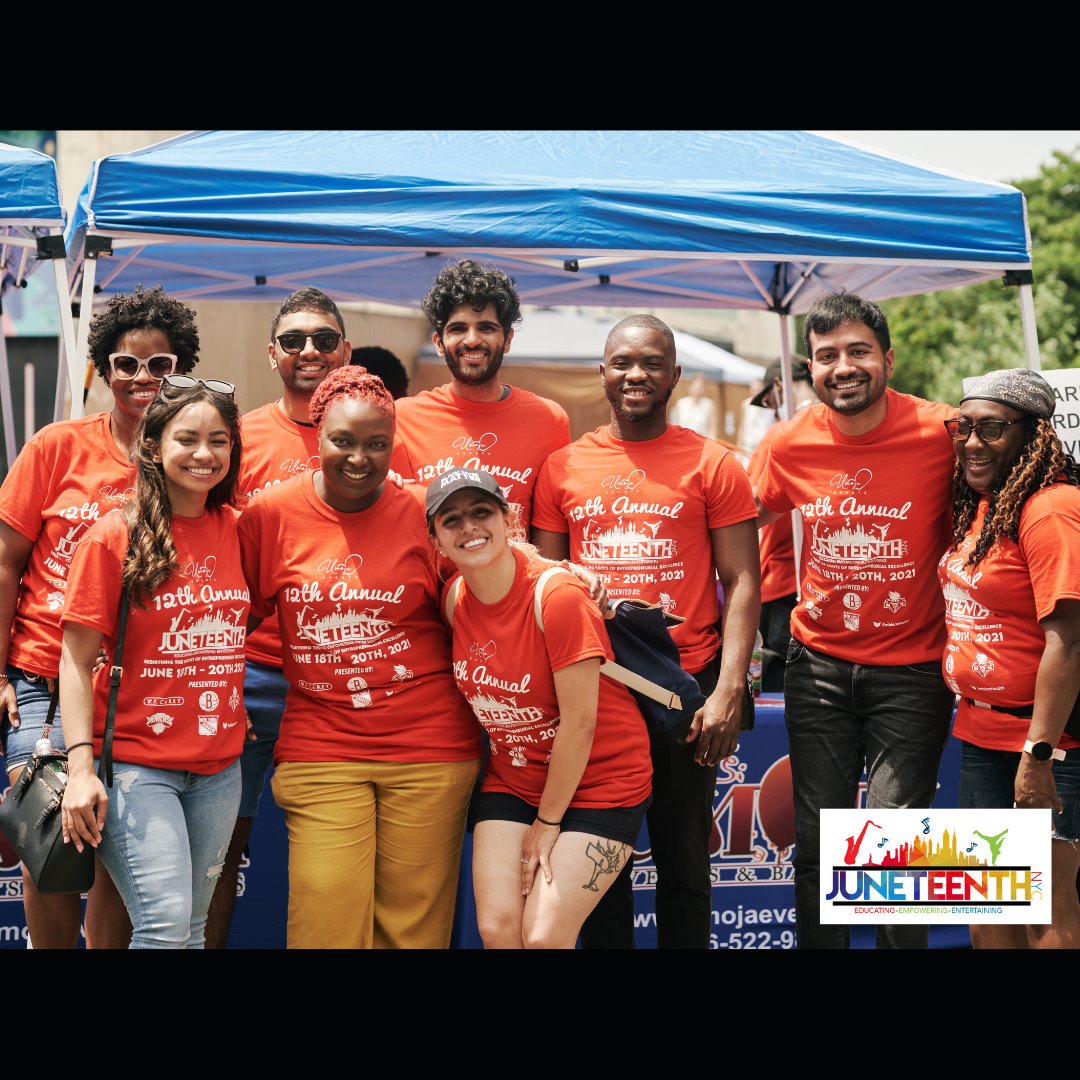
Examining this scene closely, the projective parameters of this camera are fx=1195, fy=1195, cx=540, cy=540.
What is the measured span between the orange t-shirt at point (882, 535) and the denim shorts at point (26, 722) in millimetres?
2294

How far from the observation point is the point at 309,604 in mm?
3199

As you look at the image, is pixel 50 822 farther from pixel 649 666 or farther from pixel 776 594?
pixel 776 594

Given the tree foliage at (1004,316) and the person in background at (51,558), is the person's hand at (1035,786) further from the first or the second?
the tree foliage at (1004,316)

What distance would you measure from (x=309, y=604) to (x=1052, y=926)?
91.1 inches

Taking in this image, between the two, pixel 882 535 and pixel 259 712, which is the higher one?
pixel 882 535

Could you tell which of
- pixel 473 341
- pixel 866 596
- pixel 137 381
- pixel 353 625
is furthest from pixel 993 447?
pixel 137 381

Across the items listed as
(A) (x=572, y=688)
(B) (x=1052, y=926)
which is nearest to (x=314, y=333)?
(A) (x=572, y=688)

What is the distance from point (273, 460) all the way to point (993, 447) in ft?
7.09

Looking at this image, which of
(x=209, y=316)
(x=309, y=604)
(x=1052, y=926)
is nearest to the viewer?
(x=309, y=604)

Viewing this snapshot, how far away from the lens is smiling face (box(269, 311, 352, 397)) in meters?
3.77

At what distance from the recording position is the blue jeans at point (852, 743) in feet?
12.1

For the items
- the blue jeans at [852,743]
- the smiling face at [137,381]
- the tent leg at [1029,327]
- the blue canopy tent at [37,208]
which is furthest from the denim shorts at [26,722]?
the tent leg at [1029,327]

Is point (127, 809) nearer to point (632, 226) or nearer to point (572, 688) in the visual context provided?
point (572, 688)

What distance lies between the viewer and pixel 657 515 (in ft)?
11.8
